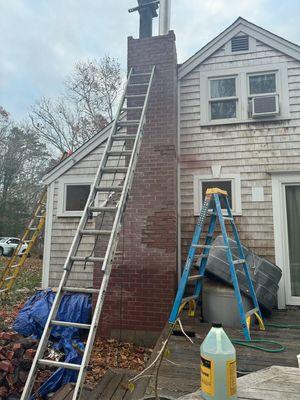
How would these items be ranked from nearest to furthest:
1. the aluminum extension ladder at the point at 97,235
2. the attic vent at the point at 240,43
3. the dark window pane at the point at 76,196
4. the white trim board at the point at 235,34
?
the aluminum extension ladder at the point at 97,235
the white trim board at the point at 235,34
the attic vent at the point at 240,43
the dark window pane at the point at 76,196

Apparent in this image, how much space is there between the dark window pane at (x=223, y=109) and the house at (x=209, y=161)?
0.02 m

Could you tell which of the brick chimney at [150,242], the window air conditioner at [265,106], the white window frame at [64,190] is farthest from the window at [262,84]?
the white window frame at [64,190]

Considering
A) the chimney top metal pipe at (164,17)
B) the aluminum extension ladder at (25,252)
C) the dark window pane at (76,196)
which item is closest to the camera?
the chimney top metal pipe at (164,17)

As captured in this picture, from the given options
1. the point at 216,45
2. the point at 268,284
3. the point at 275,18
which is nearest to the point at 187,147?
the point at 216,45

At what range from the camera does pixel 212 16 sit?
13.3 meters

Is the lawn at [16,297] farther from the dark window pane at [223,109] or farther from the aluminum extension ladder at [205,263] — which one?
the dark window pane at [223,109]

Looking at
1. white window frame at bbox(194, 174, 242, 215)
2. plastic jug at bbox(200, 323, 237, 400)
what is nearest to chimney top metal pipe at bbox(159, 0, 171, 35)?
white window frame at bbox(194, 174, 242, 215)

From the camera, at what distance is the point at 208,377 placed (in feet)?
4.69

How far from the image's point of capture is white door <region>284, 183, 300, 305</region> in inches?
212

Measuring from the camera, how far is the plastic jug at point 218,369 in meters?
1.37

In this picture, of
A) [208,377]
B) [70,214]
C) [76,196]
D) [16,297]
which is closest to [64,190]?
[76,196]

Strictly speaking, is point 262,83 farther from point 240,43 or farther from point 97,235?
point 97,235

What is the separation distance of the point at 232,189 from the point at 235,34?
10.2ft

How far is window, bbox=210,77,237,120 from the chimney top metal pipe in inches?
58.8
